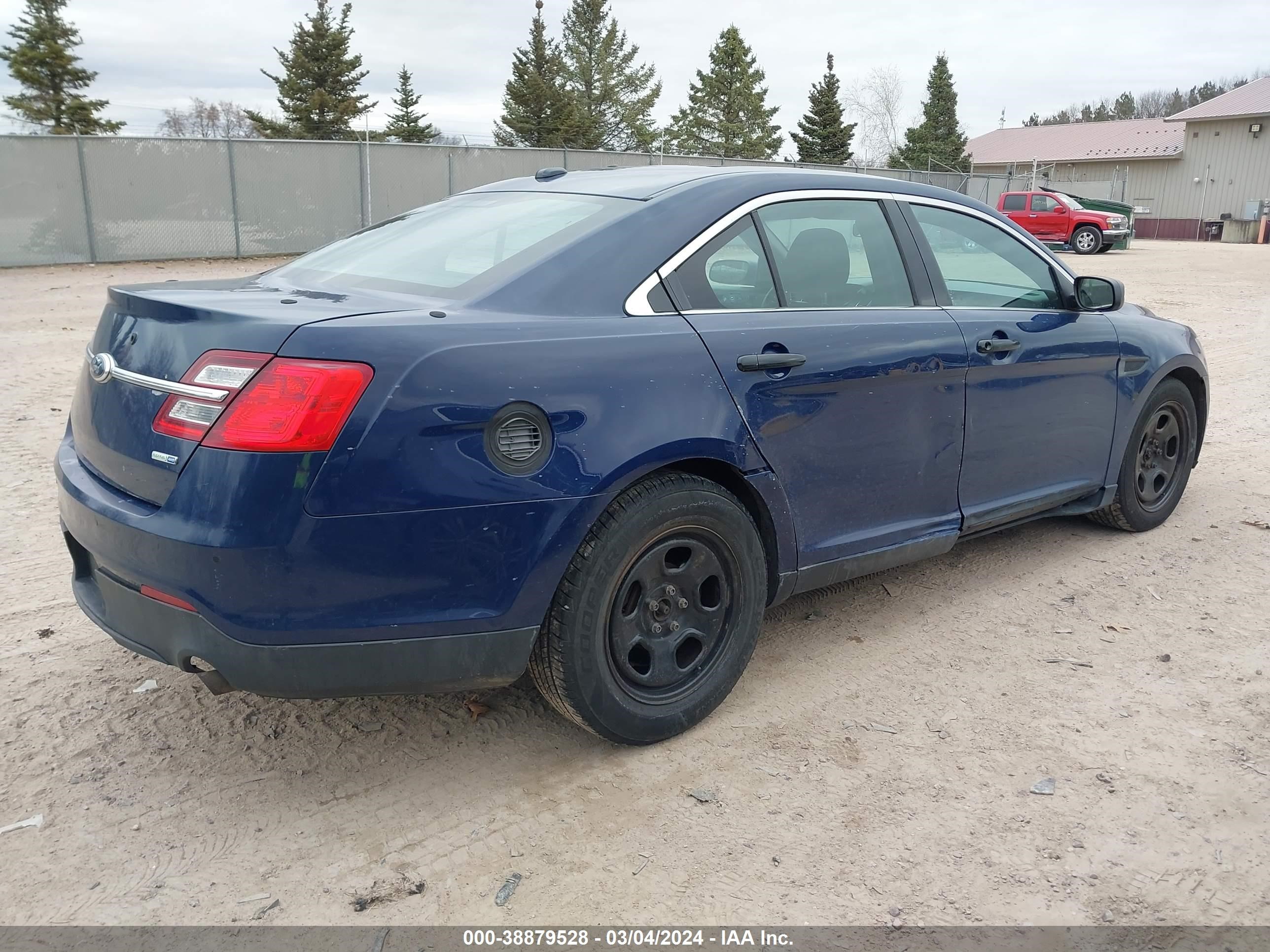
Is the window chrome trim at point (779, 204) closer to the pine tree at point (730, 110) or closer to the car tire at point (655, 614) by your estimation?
the car tire at point (655, 614)

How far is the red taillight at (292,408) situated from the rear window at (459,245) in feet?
1.82

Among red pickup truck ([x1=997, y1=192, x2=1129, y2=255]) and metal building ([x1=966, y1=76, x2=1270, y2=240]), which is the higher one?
metal building ([x1=966, y1=76, x2=1270, y2=240])

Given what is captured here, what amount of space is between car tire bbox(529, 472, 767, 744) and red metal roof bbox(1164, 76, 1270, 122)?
54.6 metres

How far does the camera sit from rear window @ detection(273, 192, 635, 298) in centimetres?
297

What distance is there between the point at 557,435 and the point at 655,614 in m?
0.68

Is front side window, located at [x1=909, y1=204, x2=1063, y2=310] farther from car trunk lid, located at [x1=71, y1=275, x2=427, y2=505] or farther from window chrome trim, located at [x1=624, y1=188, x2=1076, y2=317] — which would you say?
car trunk lid, located at [x1=71, y1=275, x2=427, y2=505]

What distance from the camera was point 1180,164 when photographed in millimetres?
50812

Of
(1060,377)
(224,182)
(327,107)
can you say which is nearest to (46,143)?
(224,182)

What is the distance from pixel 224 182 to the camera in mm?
20156

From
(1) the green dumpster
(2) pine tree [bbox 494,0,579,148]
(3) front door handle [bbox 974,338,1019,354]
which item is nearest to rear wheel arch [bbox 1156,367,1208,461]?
(3) front door handle [bbox 974,338,1019,354]

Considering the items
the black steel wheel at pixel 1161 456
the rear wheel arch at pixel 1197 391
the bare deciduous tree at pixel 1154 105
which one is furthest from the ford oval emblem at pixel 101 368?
the bare deciduous tree at pixel 1154 105

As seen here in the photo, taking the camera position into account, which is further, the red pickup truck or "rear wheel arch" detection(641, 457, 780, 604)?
the red pickup truck

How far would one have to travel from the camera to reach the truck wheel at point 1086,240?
29797 millimetres

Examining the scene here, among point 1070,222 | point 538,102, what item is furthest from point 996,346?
point 538,102
